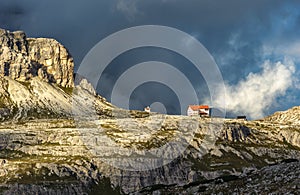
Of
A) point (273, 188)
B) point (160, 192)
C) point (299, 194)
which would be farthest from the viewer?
point (160, 192)

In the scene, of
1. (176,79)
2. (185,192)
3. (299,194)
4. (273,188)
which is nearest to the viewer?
(299,194)

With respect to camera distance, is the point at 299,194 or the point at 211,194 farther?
the point at 211,194

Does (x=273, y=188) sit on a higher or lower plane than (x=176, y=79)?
lower

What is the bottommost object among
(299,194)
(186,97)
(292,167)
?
(299,194)

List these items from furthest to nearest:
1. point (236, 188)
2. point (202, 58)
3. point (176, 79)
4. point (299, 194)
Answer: point (176, 79), point (202, 58), point (236, 188), point (299, 194)

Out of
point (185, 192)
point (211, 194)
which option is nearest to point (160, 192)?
point (185, 192)

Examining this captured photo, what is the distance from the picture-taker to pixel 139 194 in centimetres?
7944

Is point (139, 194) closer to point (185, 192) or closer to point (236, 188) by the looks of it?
point (185, 192)

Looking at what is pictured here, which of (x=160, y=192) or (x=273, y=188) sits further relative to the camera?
(x=160, y=192)

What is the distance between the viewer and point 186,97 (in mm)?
191375

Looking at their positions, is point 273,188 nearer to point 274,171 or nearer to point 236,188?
point 236,188

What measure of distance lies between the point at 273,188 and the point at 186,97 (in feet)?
→ 467

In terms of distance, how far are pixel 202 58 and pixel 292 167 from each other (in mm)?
121287

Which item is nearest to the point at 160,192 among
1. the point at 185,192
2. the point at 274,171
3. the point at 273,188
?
the point at 185,192
